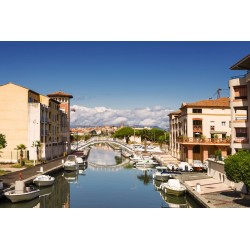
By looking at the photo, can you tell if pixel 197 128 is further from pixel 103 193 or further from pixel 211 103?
pixel 103 193

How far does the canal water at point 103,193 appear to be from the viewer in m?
33.7

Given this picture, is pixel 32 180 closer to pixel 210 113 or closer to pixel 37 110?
pixel 37 110

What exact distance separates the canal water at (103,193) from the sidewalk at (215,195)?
1.17 metres

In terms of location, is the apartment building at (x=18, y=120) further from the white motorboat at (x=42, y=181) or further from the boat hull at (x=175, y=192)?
the boat hull at (x=175, y=192)

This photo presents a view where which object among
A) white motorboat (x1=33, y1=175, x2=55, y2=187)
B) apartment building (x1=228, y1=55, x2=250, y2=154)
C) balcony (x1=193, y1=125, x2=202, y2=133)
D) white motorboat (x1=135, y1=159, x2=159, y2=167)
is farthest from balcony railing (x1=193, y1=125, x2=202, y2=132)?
white motorboat (x1=33, y1=175, x2=55, y2=187)

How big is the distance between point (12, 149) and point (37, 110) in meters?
8.58

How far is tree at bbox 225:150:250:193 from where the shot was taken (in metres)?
25.8

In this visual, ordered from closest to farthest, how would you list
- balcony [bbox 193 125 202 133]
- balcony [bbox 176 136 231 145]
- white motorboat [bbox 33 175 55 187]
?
1. white motorboat [bbox 33 175 55 187]
2. balcony [bbox 176 136 231 145]
3. balcony [bbox 193 125 202 133]

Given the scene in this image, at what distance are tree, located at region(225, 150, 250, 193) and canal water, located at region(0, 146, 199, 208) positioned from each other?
5136 mm

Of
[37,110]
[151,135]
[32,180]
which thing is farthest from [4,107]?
[151,135]

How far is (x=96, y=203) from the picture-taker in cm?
3488

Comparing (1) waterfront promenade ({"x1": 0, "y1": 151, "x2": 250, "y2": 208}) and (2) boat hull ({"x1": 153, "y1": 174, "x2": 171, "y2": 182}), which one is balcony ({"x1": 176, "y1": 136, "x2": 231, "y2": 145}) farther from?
(2) boat hull ({"x1": 153, "y1": 174, "x2": 171, "y2": 182})

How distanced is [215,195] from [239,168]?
5990 mm

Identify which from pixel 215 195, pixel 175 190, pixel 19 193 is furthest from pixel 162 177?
pixel 19 193
